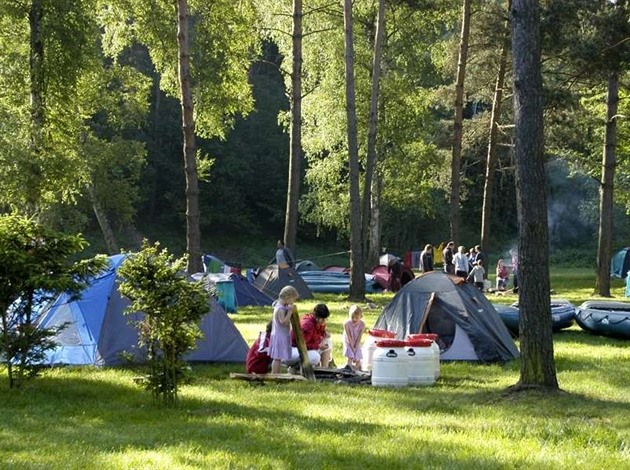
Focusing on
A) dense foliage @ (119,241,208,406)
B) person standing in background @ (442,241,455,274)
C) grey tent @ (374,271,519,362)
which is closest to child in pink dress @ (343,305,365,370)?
grey tent @ (374,271,519,362)

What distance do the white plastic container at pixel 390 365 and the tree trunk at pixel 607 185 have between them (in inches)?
569

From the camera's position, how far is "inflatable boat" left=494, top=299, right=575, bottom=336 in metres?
15.2

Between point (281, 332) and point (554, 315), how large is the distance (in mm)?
7503

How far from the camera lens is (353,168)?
21.5 meters

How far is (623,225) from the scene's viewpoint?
4609 cm

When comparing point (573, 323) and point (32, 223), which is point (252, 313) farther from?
point (32, 223)

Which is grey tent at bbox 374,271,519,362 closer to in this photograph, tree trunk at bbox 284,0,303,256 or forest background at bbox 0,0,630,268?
forest background at bbox 0,0,630,268

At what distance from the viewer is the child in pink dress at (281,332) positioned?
1083cm

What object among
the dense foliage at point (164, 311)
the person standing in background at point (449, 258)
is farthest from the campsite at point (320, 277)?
the person standing in background at point (449, 258)

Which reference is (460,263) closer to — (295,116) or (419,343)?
(295,116)

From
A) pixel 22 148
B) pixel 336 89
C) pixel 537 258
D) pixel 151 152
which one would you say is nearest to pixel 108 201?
pixel 336 89

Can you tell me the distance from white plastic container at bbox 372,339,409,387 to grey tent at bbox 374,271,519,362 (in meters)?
2.28

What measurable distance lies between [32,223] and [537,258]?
18.2 ft

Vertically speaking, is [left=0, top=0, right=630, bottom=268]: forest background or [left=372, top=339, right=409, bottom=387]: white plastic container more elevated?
[left=0, top=0, right=630, bottom=268]: forest background
